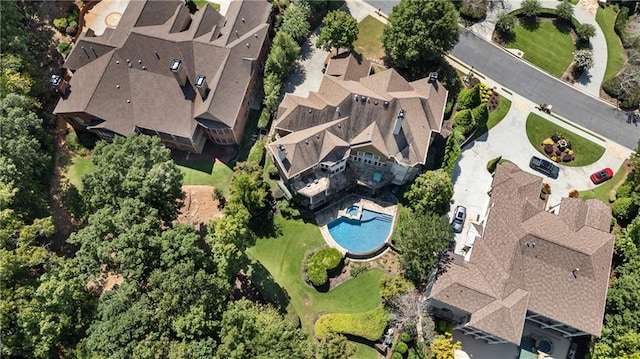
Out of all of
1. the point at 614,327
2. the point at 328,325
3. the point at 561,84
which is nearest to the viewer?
the point at 614,327

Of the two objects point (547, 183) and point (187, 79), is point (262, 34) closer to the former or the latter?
point (187, 79)

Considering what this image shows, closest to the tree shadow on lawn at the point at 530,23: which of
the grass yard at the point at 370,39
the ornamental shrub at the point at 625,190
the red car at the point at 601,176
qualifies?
the grass yard at the point at 370,39

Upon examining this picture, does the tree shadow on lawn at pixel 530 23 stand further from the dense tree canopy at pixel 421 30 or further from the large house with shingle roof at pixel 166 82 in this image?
the large house with shingle roof at pixel 166 82

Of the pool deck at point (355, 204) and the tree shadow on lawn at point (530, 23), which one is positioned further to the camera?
the tree shadow on lawn at point (530, 23)

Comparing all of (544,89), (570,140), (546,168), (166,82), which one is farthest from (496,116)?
(166,82)

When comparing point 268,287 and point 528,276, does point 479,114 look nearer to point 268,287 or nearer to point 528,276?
point 528,276

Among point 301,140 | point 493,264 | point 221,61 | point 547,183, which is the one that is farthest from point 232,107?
point 547,183

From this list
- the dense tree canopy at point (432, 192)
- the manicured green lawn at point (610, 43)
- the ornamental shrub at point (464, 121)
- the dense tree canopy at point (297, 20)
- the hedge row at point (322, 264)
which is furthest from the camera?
the manicured green lawn at point (610, 43)

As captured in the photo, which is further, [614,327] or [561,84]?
[561,84]
